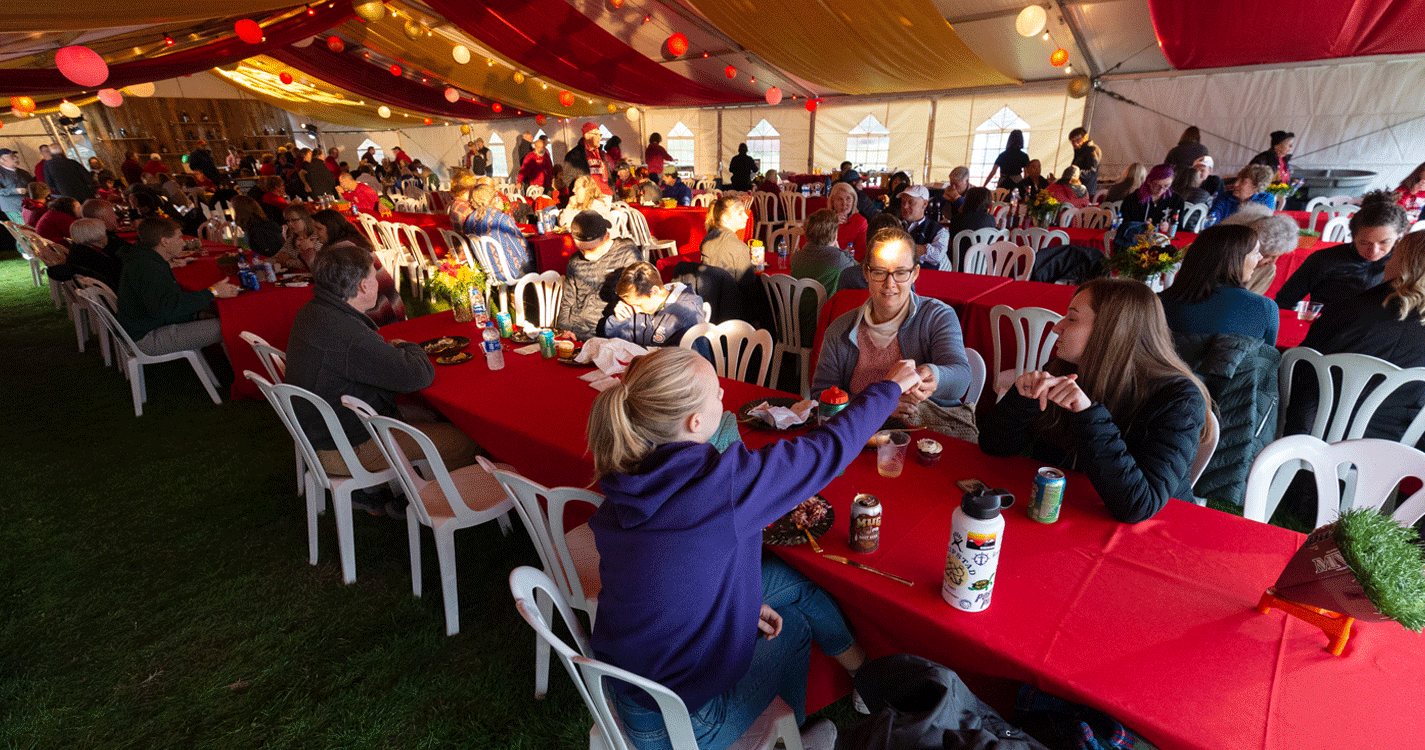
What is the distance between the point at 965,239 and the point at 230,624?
232 inches

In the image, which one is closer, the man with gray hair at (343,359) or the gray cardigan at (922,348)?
the gray cardigan at (922,348)

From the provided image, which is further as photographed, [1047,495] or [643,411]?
[1047,495]

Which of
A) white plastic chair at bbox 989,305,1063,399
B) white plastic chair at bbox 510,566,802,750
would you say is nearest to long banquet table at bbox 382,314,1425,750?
white plastic chair at bbox 510,566,802,750

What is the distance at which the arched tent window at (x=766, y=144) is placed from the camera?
15.8 meters

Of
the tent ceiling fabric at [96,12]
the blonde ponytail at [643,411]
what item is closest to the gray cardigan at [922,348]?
the blonde ponytail at [643,411]

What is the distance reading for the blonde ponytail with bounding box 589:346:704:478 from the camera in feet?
4.10

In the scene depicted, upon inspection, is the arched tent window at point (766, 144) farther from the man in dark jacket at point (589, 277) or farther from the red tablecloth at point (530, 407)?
the red tablecloth at point (530, 407)

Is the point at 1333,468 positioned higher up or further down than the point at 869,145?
further down

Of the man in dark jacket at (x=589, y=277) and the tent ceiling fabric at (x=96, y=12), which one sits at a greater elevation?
the tent ceiling fabric at (x=96, y=12)

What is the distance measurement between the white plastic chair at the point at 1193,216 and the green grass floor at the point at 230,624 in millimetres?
6329

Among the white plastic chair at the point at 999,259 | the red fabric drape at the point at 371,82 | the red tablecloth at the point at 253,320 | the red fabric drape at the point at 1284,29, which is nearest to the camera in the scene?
the red tablecloth at the point at 253,320

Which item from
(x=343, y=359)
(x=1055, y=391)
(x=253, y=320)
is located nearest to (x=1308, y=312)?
(x=1055, y=391)

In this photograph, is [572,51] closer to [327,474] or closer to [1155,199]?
[1155,199]

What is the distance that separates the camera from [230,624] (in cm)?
238
